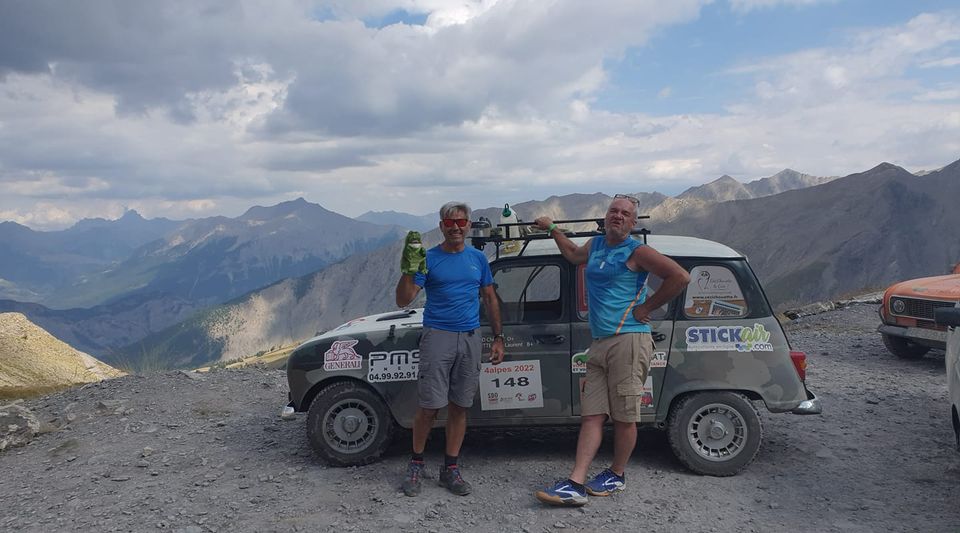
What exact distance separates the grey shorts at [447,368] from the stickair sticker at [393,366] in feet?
2.07

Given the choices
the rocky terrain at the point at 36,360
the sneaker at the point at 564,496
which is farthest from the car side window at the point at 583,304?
the rocky terrain at the point at 36,360

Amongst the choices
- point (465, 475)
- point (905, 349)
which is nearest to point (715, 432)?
point (465, 475)

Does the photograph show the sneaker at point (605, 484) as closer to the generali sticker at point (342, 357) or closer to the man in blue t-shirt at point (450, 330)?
the man in blue t-shirt at point (450, 330)

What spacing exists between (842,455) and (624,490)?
243 cm

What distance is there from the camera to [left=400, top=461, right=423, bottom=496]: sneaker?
5495mm

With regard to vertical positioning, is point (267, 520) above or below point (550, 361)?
below

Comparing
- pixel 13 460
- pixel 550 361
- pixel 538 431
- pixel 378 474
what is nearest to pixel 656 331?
pixel 550 361

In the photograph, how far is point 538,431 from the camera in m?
7.20

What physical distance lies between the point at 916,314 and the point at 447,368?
866 centimetres

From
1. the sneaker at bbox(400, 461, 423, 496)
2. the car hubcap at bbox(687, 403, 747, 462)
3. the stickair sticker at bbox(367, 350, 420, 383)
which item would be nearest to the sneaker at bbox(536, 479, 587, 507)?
the sneaker at bbox(400, 461, 423, 496)

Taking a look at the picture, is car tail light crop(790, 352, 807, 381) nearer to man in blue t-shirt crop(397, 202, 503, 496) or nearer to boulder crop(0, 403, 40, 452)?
man in blue t-shirt crop(397, 202, 503, 496)

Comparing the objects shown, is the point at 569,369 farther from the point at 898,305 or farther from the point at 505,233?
the point at 898,305

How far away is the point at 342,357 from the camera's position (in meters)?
6.19

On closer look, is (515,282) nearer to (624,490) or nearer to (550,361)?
(550,361)
